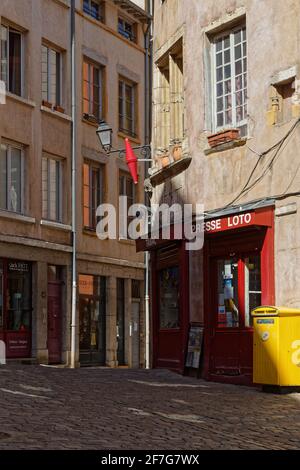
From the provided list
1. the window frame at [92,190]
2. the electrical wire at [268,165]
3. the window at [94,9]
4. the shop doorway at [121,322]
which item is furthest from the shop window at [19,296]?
the electrical wire at [268,165]

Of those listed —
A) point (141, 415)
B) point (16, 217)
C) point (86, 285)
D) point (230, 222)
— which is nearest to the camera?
point (141, 415)

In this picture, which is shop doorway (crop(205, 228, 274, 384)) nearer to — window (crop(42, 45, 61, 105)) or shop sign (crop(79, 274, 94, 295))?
window (crop(42, 45, 61, 105))

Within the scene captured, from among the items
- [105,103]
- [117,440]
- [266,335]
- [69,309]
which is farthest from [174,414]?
[105,103]

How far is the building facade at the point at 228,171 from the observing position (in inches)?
570

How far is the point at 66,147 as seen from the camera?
1099 inches

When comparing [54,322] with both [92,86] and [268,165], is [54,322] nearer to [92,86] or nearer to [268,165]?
[92,86]

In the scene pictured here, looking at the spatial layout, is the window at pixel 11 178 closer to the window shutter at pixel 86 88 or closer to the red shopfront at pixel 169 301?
the window shutter at pixel 86 88

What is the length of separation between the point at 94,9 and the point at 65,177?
5.94 m

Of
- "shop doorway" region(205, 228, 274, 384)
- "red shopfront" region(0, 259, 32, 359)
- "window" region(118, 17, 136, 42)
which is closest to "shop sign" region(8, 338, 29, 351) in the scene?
"red shopfront" region(0, 259, 32, 359)

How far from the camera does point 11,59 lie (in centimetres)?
2584

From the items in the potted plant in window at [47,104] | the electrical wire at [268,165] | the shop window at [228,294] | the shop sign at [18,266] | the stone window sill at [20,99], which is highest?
the potted plant in window at [47,104]

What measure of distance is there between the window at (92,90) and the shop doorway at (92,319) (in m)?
4.82

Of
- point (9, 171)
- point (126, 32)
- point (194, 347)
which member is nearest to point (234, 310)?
point (194, 347)

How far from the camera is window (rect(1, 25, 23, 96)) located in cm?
2536
